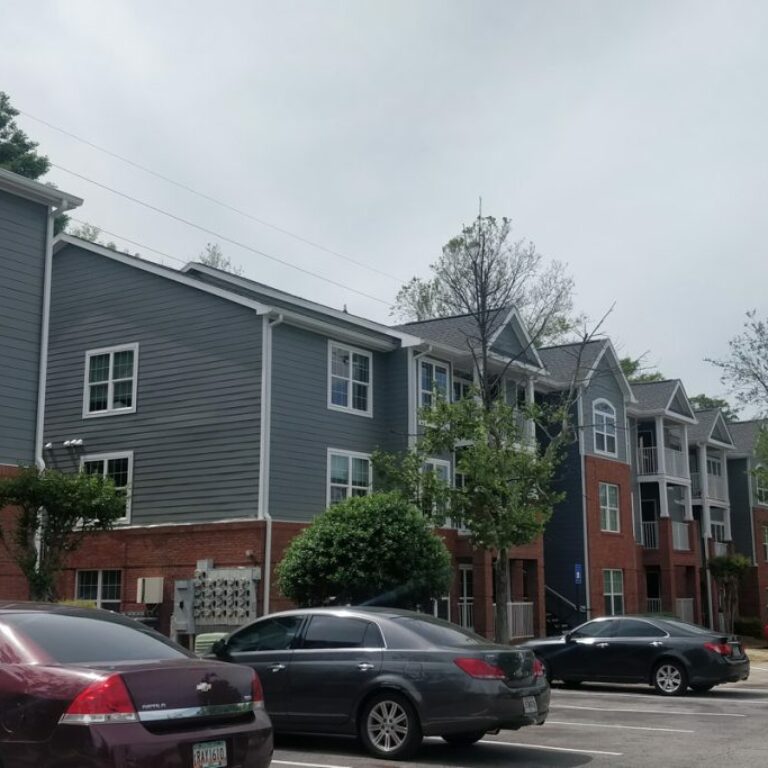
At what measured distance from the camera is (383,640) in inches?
439

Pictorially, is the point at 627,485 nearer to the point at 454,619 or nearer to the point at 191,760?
the point at 454,619

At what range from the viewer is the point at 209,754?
6840mm

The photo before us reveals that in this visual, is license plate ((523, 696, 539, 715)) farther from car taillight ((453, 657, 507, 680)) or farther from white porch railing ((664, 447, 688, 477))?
white porch railing ((664, 447, 688, 477))

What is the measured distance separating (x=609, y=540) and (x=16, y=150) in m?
28.0

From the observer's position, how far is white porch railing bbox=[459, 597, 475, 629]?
92.4 ft

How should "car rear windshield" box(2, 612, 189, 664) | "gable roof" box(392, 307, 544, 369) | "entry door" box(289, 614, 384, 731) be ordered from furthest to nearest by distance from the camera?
1. "gable roof" box(392, 307, 544, 369)
2. "entry door" box(289, 614, 384, 731)
3. "car rear windshield" box(2, 612, 189, 664)

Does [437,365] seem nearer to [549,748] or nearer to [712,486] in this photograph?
[549,748]

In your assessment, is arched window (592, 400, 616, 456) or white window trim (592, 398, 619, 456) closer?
white window trim (592, 398, 619, 456)

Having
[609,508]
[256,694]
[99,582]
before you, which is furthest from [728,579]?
[256,694]

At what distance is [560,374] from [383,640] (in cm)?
2449

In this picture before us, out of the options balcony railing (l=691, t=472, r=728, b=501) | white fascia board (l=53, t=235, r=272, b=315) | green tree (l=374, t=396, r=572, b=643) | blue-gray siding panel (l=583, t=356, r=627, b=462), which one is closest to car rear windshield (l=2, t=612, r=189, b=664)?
green tree (l=374, t=396, r=572, b=643)

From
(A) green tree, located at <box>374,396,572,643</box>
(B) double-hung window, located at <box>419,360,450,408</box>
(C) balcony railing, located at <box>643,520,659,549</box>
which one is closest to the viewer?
(A) green tree, located at <box>374,396,572,643</box>

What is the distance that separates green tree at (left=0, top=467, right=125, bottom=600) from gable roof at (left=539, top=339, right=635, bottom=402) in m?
19.3

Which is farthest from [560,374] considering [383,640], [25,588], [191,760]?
[191,760]
